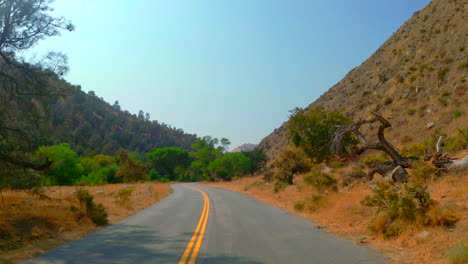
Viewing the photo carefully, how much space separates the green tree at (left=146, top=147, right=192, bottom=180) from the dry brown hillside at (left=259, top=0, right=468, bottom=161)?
2099 inches

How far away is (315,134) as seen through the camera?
1359 inches

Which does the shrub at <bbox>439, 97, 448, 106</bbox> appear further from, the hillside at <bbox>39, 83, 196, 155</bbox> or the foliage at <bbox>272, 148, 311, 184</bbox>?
the hillside at <bbox>39, 83, 196, 155</bbox>

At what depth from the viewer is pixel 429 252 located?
8016mm

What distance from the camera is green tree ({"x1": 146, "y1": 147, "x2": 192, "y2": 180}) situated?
4161 inches

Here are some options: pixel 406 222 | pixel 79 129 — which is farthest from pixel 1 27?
pixel 79 129

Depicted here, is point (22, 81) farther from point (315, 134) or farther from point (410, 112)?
point (410, 112)

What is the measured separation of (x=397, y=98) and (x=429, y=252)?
4404 cm

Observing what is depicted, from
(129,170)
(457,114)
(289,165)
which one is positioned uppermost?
(129,170)

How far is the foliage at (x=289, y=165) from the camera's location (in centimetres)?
3224

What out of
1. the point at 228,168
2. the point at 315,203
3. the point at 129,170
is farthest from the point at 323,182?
the point at 228,168

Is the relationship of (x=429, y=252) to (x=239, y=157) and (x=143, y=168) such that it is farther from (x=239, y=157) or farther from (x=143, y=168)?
(x=239, y=157)

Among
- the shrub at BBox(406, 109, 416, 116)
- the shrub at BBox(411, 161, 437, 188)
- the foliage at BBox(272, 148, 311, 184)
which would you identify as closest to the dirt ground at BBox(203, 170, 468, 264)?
the shrub at BBox(411, 161, 437, 188)

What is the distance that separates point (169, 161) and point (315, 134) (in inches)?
3068

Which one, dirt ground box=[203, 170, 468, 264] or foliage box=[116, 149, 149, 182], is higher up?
foliage box=[116, 149, 149, 182]
